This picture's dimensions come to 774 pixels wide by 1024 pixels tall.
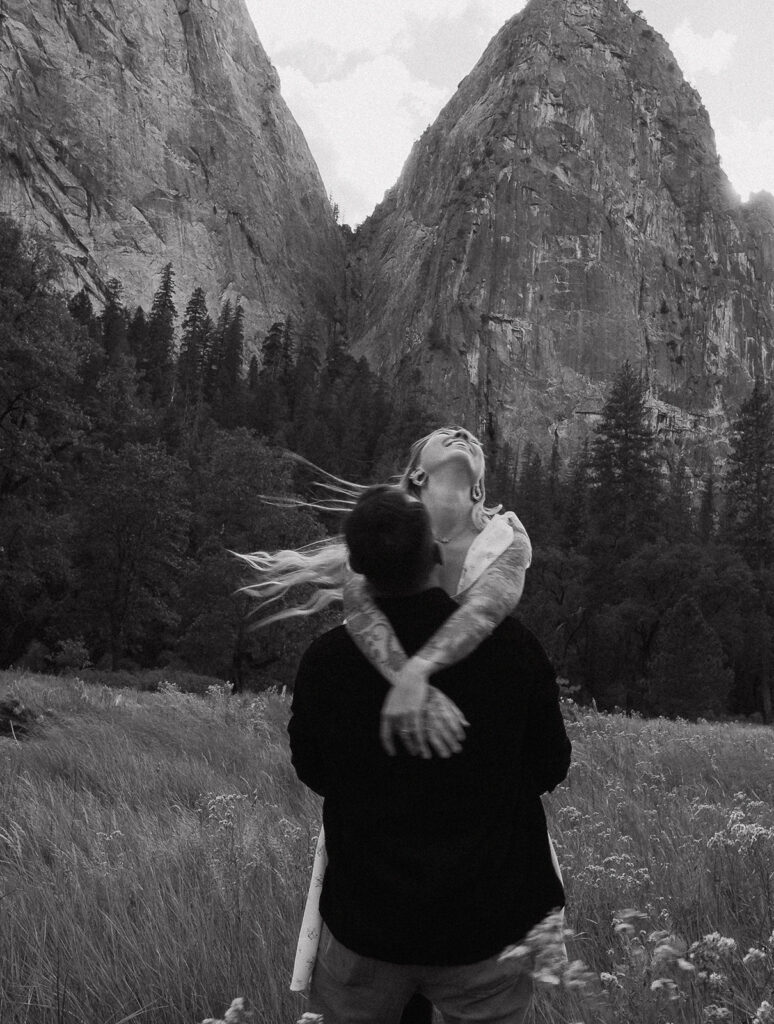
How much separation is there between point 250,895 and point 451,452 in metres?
1.94

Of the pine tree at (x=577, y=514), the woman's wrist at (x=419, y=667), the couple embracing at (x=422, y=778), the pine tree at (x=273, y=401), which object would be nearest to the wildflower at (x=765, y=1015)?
the couple embracing at (x=422, y=778)

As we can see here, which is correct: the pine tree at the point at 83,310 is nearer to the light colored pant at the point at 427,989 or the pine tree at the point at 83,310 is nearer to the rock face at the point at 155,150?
the rock face at the point at 155,150

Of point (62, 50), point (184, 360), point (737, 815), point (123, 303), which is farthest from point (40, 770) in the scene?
point (62, 50)

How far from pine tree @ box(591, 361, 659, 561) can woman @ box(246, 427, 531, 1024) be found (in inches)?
2007

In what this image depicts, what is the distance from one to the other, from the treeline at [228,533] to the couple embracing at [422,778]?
956 inches

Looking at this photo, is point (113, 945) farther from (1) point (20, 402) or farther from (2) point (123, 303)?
(2) point (123, 303)

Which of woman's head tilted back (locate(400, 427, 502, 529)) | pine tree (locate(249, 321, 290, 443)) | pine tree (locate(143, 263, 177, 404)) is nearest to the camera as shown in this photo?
woman's head tilted back (locate(400, 427, 502, 529))

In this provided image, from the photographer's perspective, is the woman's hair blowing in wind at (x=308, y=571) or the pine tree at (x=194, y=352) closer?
the woman's hair blowing in wind at (x=308, y=571)

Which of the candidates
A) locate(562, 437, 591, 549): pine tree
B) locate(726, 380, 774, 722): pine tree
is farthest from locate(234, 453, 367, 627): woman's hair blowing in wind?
locate(562, 437, 591, 549): pine tree

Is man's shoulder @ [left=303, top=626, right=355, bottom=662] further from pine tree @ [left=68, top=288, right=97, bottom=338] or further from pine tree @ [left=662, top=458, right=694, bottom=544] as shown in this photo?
pine tree @ [left=68, top=288, right=97, bottom=338]

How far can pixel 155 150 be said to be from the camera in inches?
4734

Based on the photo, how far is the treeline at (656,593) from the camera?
38.4m

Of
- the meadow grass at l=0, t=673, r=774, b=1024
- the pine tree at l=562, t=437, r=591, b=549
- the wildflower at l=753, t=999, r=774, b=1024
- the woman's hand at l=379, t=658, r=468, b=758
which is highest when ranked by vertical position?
the pine tree at l=562, t=437, r=591, b=549

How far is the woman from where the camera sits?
1700 millimetres
